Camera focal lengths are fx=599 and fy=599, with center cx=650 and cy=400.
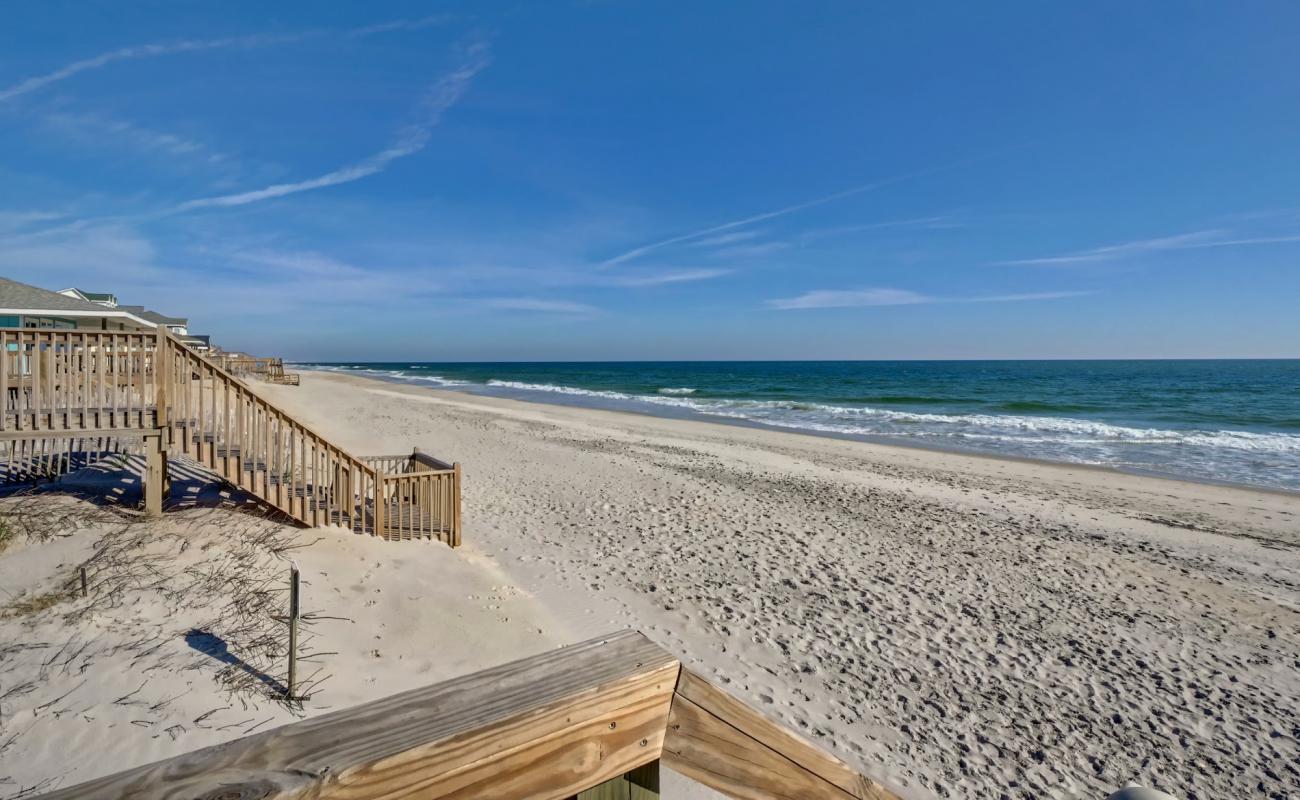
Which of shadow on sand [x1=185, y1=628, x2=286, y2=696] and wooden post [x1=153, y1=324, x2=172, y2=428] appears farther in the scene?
wooden post [x1=153, y1=324, x2=172, y2=428]

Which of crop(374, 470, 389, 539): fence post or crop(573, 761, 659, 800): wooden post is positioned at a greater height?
crop(573, 761, 659, 800): wooden post

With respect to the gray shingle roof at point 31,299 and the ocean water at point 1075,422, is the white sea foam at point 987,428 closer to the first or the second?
the ocean water at point 1075,422

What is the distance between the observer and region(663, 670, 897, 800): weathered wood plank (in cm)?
125

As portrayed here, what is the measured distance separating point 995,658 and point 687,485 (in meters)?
8.06

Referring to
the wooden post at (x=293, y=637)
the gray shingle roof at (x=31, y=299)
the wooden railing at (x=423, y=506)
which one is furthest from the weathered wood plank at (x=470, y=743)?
the gray shingle roof at (x=31, y=299)

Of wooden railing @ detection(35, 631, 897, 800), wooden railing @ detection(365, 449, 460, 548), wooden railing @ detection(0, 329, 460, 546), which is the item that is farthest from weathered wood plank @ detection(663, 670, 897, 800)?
wooden railing @ detection(365, 449, 460, 548)

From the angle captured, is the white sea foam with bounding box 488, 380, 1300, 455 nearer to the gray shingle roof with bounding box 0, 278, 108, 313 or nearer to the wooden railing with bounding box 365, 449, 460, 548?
the wooden railing with bounding box 365, 449, 460, 548

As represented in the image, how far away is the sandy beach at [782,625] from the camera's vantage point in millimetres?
4555

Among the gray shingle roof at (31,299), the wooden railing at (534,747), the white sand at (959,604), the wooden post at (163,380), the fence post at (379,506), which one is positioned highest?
the gray shingle roof at (31,299)

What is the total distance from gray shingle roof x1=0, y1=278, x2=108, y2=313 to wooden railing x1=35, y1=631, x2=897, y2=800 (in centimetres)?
2317

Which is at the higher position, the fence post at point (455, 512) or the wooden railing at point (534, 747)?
the wooden railing at point (534, 747)

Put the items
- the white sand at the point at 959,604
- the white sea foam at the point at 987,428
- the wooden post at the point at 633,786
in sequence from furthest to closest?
the white sea foam at the point at 987,428 → the white sand at the point at 959,604 → the wooden post at the point at 633,786

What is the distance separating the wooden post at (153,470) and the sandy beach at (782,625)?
1.31ft

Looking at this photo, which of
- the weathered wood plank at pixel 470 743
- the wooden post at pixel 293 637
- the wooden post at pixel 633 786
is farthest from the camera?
the wooden post at pixel 293 637
